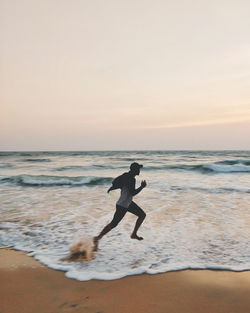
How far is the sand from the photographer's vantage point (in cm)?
343

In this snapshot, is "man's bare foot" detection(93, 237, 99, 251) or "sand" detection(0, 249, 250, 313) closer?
"sand" detection(0, 249, 250, 313)

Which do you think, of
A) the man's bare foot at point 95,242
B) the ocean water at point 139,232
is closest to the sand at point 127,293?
the ocean water at point 139,232

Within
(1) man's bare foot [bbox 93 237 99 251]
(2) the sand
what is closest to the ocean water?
(1) man's bare foot [bbox 93 237 99 251]

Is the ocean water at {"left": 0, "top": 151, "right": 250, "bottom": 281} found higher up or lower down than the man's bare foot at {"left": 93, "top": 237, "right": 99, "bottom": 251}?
lower down

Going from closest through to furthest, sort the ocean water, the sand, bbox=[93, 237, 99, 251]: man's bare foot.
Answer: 1. the sand
2. the ocean water
3. bbox=[93, 237, 99, 251]: man's bare foot

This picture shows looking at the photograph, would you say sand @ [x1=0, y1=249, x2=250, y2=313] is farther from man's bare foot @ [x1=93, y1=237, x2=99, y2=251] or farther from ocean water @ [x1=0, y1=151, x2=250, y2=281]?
man's bare foot @ [x1=93, y1=237, x2=99, y2=251]

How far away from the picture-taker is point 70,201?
1145 centimetres

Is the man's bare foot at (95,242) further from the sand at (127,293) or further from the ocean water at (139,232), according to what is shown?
the sand at (127,293)

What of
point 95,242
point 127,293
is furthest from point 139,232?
point 127,293

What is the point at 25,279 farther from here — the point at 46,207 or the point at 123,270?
the point at 46,207

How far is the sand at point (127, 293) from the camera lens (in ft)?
11.3

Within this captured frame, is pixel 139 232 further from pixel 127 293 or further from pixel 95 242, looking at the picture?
pixel 127 293

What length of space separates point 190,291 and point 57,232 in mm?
3995

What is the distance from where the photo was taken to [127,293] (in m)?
3.82
